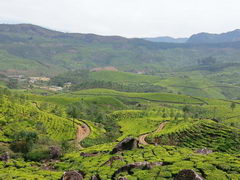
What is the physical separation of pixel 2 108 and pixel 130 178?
297 feet

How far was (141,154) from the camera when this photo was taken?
4947 cm

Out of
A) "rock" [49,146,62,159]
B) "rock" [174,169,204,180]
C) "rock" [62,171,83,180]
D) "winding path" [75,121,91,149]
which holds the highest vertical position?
"rock" [174,169,204,180]

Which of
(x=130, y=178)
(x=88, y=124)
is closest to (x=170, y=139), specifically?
(x=88, y=124)

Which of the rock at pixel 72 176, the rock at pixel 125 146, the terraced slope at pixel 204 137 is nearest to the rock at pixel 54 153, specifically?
the rock at pixel 125 146

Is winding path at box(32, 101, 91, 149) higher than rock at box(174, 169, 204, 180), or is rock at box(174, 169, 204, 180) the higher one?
rock at box(174, 169, 204, 180)

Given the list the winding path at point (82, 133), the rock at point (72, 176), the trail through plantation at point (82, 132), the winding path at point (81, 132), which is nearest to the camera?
the rock at point (72, 176)

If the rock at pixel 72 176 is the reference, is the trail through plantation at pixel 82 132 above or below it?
Result: below

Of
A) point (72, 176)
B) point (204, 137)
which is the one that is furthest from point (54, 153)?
point (204, 137)

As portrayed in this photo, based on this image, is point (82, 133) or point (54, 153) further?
point (82, 133)

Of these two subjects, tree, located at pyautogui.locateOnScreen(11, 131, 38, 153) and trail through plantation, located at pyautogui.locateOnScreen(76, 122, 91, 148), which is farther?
trail through plantation, located at pyautogui.locateOnScreen(76, 122, 91, 148)

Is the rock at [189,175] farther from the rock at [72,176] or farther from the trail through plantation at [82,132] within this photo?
the trail through plantation at [82,132]

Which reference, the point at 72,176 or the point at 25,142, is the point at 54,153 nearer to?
the point at 25,142

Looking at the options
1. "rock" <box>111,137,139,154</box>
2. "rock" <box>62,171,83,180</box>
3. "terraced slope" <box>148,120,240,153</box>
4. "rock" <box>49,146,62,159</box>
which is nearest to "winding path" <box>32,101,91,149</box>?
"rock" <box>49,146,62,159</box>

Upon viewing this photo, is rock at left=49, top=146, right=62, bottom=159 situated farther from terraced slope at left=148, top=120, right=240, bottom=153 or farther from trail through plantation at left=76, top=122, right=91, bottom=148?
terraced slope at left=148, top=120, right=240, bottom=153
